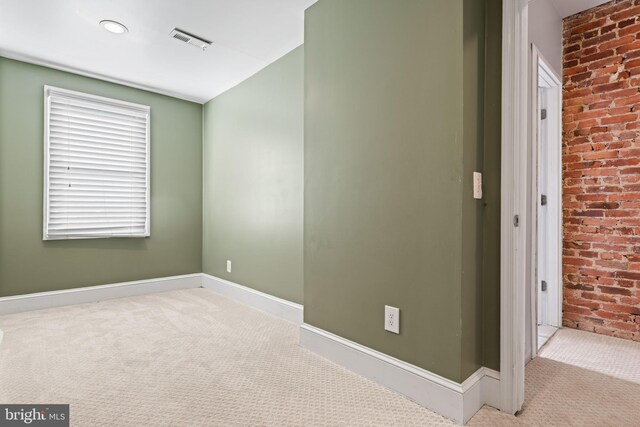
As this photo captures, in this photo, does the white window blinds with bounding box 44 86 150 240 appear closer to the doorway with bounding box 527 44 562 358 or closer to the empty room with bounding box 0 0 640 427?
the empty room with bounding box 0 0 640 427

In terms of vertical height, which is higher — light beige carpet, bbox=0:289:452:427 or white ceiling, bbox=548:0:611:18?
white ceiling, bbox=548:0:611:18

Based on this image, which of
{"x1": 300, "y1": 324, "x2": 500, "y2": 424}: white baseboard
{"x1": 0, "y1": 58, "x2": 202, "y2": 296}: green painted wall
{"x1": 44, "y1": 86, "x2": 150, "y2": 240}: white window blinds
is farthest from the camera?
{"x1": 44, "y1": 86, "x2": 150, "y2": 240}: white window blinds

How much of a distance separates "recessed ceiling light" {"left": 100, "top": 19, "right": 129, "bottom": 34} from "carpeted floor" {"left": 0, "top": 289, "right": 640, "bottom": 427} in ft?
7.69

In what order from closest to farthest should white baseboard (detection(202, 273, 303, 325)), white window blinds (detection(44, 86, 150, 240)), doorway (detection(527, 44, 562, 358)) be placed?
doorway (detection(527, 44, 562, 358)) → white baseboard (detection(202, 273, 303, 325)) → white window blinds (detection(44, 86, 150, 240))

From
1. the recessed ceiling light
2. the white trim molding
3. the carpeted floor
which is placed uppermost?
the recessed ceiling light

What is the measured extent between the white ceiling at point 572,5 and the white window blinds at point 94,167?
405cm

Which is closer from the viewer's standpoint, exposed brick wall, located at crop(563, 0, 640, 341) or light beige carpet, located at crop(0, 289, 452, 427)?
light beige carpet, located at crop(0, 289, 452, 427)

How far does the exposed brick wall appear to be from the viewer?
8.16 ft

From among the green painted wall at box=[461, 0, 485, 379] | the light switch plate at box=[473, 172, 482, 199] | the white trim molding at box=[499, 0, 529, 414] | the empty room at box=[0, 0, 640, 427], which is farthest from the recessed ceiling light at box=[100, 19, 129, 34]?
the light switch plate at box=[473, 172, 482, 199]

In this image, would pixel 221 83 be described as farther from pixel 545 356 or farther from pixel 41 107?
pixel 545 356

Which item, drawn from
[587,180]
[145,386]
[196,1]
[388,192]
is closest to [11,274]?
[145,386]

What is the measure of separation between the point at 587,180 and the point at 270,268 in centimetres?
277

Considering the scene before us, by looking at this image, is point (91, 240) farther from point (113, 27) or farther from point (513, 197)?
point (513, 197)

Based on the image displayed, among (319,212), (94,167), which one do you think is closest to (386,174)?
(319,212)
